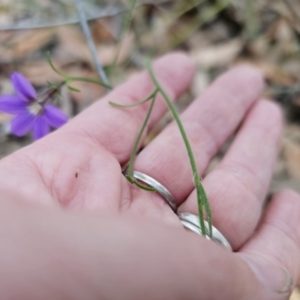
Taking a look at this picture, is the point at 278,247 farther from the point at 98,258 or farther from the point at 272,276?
the point at 98,258

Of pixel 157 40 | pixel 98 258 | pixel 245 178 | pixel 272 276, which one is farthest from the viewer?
pixel 157 40

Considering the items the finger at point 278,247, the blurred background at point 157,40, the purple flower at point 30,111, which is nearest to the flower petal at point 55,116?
the purple flower at point 30,111

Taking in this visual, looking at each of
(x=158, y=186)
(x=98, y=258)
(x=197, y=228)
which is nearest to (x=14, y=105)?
(x=158, y=186)

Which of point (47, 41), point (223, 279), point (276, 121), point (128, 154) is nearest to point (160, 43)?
point (47, 41)

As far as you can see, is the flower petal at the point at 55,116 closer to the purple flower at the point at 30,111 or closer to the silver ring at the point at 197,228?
the purple flower at the point at 30,111

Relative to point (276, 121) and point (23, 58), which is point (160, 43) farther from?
point (276, 121)

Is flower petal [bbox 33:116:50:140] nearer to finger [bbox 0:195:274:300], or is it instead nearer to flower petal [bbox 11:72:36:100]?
flower petal [bbox 11:72:36:100]
